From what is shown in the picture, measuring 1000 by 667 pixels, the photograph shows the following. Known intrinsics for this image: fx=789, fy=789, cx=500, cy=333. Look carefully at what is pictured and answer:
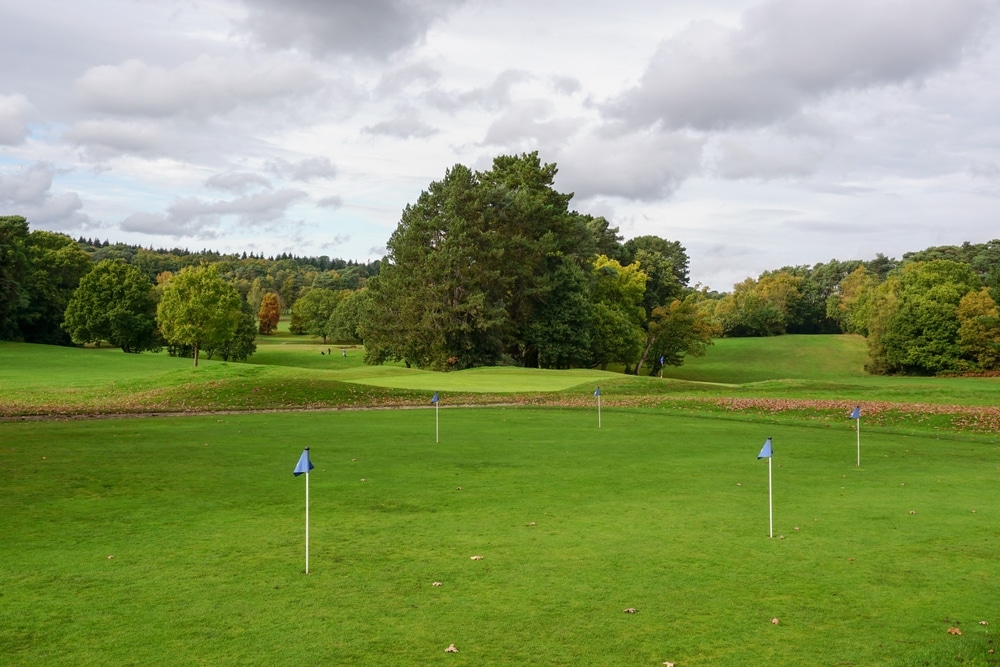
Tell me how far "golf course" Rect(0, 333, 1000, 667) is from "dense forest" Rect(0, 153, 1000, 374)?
3737 centimetres

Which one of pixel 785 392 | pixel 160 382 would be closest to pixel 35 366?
pixel 160 382

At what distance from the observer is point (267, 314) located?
443ft

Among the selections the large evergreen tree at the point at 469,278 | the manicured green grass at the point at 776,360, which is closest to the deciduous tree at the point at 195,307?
the large evergreen tree at the point at 469,278

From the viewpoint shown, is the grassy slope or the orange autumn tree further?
the orange autumn tree

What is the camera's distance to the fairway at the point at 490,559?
7.21 metres

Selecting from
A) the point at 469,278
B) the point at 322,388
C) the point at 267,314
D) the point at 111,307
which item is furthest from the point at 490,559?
the point at 267,314

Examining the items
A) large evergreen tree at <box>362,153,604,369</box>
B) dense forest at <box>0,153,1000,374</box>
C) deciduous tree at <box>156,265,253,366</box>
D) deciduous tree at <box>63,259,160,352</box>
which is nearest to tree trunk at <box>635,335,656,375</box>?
dense forest at <box>0,153,1000,374</box>

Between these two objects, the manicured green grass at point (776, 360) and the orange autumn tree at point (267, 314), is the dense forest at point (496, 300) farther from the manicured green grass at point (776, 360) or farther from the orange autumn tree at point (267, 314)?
the orange autumn tree at point (267, 314)

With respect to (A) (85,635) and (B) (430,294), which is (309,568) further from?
(B) (430,294)

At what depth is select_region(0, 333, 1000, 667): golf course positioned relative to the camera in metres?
7.25

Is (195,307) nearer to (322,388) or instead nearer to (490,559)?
(322,388)

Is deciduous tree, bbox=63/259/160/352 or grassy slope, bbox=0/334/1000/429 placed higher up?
deciduous tree, bbox=63/259/160/352

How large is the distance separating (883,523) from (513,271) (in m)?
53.0

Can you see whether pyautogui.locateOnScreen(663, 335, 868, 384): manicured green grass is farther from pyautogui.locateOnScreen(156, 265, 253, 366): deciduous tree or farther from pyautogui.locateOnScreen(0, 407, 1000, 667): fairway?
pyautogui.locateOnScreen(0, 407, 1000, 667): fairway
